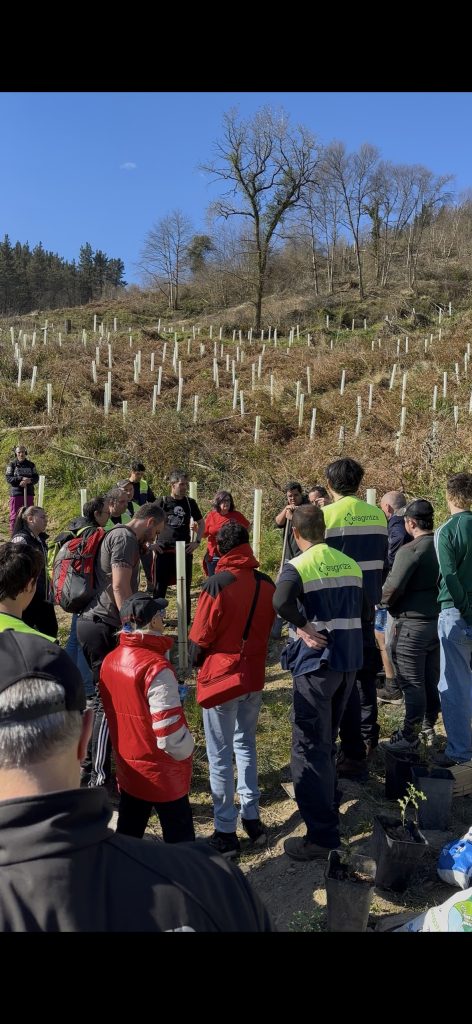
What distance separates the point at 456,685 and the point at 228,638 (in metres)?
1.76

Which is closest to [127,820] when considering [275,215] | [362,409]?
[362,409]

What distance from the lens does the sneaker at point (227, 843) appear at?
4.02 m

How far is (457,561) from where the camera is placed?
15.0 ft

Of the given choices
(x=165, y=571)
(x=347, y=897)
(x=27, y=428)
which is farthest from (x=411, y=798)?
(x=27, y=428)

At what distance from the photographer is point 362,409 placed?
1741 centimetres

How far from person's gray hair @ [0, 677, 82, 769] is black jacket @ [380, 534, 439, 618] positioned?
366cm

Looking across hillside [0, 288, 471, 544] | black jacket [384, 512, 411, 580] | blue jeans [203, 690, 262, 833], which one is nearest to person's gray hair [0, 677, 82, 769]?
blue jeans [203, 690, 262, 833]

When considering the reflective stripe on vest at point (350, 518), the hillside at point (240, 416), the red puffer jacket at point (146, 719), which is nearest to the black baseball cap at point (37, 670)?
the red puffer jacket at point (146, 719)

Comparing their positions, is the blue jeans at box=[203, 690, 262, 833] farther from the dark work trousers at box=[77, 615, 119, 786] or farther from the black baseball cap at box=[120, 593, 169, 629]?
the black baseball cap at box=[120, 593, 169, 629]

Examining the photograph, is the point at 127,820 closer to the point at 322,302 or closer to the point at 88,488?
the point at 88,488

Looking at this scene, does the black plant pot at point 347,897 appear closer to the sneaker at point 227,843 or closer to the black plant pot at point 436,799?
the black plant pot at point 436,799

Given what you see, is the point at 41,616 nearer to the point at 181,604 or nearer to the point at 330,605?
the point at 330,605

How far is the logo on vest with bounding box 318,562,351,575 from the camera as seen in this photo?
12.5 feet
